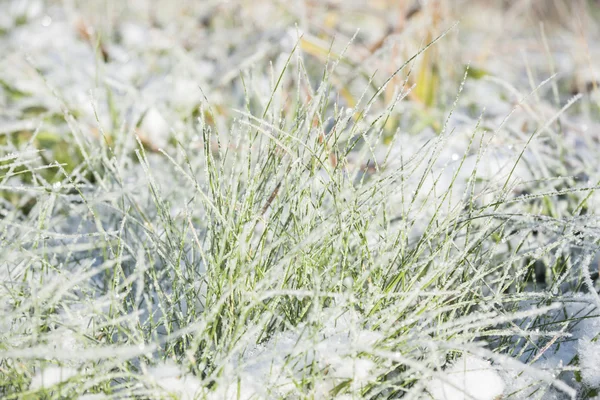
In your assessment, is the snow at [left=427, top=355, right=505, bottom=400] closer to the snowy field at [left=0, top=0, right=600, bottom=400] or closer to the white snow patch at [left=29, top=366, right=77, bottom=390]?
the snowy field at [left=0, top=0, right=600, bottom=400]

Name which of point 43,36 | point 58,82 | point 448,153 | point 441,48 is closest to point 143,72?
point 58,82

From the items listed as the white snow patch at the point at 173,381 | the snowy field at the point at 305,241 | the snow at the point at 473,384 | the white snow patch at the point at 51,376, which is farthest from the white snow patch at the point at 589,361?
the white snow patch at the point at 51,376

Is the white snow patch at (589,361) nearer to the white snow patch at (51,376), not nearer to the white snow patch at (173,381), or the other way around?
the white snow patch at (173,381)

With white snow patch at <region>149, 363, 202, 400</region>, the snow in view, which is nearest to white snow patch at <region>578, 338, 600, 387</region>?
the snow

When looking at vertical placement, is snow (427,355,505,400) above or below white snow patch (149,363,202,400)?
above

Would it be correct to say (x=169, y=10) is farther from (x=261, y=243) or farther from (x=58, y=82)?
(x=261, y=243)

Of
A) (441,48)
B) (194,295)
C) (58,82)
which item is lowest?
(58,82)

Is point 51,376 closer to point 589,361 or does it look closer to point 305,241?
point 305,241

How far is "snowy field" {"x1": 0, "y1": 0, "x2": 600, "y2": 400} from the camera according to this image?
0.71m

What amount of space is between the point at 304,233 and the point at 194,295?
198 millimetres

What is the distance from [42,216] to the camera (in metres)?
0.83

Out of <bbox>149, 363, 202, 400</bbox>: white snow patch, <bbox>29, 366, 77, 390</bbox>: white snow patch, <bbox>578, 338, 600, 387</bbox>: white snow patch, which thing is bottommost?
<bbox>29, 366, 77, 390</bbox>: white snow patch

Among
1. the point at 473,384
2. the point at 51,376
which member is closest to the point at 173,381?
the point at 51,376

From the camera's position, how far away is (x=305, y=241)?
0.65 m
